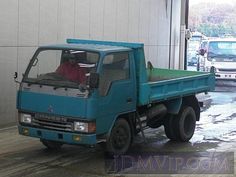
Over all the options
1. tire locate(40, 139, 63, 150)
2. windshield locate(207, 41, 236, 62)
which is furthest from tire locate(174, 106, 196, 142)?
windshield locate(207, 41, 236, 62)

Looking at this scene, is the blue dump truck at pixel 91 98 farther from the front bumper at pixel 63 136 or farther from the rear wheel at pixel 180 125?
the rear wheel at pixel 180 125

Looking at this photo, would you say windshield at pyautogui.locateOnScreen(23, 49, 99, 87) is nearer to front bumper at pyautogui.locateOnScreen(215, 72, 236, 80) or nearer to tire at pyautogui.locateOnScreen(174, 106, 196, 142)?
tire at pyautogui.locateOnScreen(174, 106, 196, 142)

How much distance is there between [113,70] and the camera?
8086 mm

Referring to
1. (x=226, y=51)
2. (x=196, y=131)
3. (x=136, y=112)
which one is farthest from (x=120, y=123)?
(x=226, y=51)

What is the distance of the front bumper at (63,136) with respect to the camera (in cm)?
753

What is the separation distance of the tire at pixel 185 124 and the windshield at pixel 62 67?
280 cm

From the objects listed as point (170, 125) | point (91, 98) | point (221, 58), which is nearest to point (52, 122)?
point (91, 98)

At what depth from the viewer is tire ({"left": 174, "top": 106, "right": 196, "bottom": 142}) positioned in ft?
32.5

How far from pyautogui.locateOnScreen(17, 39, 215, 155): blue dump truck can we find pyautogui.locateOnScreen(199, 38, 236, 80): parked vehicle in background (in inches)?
579

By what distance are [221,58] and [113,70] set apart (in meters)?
16.5

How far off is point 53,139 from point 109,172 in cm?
109

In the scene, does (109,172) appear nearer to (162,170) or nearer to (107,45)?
(162,170)

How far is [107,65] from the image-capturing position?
804 centimetres

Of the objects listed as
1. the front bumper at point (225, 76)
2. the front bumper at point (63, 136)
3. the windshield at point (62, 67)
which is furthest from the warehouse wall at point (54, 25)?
the front bumper at point (225, 76)
